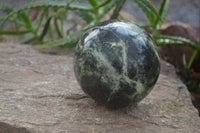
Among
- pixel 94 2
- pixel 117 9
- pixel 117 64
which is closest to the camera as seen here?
pixel 117 64

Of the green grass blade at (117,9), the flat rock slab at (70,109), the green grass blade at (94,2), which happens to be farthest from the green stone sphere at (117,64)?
the green grass blade at (94,2)

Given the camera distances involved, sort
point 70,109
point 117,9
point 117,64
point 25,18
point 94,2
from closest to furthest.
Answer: point 117,64 < point 70,109 < point 117,9 < point 94,2 < point 25,18

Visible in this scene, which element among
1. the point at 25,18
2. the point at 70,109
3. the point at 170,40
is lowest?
the point at 170,40

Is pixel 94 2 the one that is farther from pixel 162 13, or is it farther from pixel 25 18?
pixel 25 18

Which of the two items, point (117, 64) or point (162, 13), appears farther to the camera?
point (162, 13)

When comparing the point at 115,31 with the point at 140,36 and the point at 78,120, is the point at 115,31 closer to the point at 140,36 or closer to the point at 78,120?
the point at 140,36

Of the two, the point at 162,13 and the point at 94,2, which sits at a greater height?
the point at 94,2

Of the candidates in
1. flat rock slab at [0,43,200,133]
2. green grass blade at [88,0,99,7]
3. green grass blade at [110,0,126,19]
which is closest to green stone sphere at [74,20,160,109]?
flat rock slab at [0,43,200,133]

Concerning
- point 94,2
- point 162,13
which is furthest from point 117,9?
point 162,13

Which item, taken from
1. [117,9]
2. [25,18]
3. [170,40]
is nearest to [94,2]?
[117,9]

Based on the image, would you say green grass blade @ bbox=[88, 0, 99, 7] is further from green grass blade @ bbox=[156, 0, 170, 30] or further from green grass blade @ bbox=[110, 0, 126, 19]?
green grass blade @ bbox=[156, 0, 170, 30]
